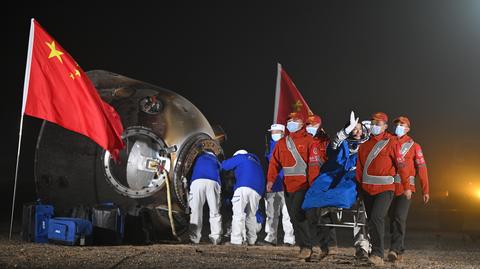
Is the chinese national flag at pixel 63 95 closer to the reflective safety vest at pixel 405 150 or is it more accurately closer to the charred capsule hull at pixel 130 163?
the charred capsule hull at pixel 130 163

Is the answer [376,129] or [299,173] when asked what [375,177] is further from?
[299,173]

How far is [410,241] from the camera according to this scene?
14.0 metres

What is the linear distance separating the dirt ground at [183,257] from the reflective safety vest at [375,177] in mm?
1053

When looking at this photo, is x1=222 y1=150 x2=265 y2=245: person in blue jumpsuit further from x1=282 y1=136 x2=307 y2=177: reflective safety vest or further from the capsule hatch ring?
x1=282 y1=136 x2=307 y2=177: reflective safety vest

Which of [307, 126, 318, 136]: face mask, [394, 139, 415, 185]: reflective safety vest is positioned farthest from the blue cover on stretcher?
[394, 139, 415, 185]: reflective safety vest

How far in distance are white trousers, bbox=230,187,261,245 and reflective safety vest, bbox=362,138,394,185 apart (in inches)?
127

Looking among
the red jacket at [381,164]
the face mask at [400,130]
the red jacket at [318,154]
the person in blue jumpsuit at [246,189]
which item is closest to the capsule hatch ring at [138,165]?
the person in blue jumpsuit at [246,189]

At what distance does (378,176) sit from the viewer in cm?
936

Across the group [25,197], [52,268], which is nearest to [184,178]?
[52,268]

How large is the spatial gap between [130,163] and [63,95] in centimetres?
163

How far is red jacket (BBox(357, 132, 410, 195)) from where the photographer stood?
9367mm

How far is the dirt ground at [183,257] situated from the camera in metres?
8.72

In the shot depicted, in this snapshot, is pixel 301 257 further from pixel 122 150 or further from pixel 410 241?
pixel 410 241

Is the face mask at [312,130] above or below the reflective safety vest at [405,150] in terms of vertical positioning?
above
